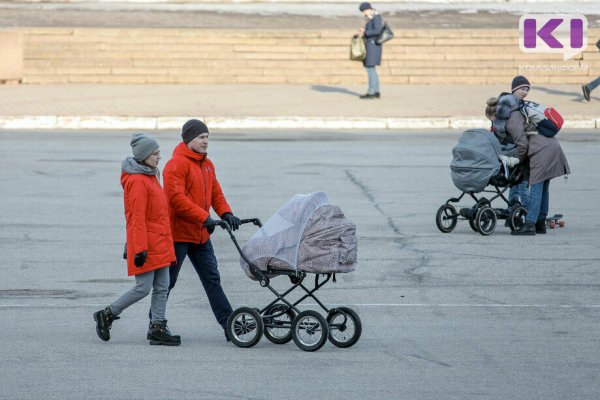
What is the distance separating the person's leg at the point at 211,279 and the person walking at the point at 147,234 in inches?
13.5

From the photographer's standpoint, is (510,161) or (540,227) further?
(540,227)

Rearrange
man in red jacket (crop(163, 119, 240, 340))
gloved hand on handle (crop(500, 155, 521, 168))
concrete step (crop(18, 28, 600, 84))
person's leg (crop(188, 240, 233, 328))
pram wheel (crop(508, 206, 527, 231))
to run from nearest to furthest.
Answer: man in red jacket (crop(163, 119, 240, 340))
person's leg (crop(188, 240, 233, 328))
gloved hand on handle (crop(500, 155, 521, 168))
pram wheel (crop(508, 206, 527, 231))
concrete step (crop(18, 28, 600, 84))

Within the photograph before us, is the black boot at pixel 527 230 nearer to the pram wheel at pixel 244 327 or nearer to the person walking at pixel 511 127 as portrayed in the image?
the person walking at pixel 511 127

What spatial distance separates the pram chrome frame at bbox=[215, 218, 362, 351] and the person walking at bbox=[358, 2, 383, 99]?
17.4 meters

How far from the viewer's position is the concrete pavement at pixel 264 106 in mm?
23000

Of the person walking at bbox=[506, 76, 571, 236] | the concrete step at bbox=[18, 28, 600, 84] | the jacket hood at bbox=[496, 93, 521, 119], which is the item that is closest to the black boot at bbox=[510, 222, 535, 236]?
the person walking at bbox=[506, 76, 571, 236]

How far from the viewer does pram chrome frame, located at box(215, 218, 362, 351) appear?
8180 millimetres

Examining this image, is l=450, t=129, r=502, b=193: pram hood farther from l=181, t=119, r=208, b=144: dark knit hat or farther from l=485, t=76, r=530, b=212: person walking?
l=181, t=119, r=208, b=144: dark knit hat

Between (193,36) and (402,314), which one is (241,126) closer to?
(193,36)

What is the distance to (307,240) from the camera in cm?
809

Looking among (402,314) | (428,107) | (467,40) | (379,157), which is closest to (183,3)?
(467,40)

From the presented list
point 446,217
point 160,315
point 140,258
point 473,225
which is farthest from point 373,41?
point 140,258

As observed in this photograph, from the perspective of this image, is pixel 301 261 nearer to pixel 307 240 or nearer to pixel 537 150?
pixel 307 240

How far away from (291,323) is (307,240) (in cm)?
60
